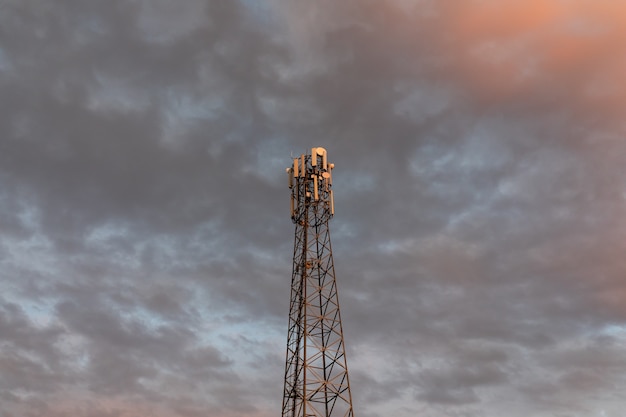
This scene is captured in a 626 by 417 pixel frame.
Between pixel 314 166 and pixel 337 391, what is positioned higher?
pixel 314 166

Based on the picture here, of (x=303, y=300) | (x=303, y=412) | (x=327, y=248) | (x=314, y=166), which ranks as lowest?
(x=303, y=412)

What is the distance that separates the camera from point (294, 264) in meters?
84.8

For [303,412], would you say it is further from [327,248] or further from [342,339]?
[327,248]

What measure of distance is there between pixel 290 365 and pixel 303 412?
19.0 ft

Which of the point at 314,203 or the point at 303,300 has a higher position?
the point at 314,203

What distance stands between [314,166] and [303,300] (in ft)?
48.7

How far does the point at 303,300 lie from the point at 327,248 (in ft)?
21.4

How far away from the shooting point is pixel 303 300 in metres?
81.4

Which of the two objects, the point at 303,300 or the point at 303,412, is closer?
the point at 303,412

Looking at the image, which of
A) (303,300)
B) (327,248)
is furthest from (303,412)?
(327,248)

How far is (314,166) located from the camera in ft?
282

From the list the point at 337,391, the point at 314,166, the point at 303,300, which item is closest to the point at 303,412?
Answer: the point at 337,391

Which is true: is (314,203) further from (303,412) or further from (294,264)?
(303,412)

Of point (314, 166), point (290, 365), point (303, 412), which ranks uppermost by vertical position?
point (314, 166)
